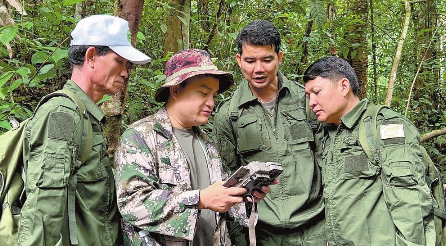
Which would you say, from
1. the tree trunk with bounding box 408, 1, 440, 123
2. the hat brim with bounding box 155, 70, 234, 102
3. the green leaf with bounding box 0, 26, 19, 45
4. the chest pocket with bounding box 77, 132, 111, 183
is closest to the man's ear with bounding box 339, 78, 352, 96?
the hat brim with bounding box 155, 70, 234, 102

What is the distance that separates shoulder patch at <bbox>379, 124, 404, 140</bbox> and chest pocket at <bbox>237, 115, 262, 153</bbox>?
38.7 inches

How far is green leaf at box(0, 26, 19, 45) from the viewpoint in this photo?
2.72 m

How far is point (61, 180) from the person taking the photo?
6.49 feet

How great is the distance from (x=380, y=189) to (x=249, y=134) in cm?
111

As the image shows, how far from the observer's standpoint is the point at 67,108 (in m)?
2.17

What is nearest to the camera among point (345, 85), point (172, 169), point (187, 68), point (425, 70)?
point (172, 169)

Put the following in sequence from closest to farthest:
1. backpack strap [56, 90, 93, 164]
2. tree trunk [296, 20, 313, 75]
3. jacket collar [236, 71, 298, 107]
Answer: backpack strap [56, 90, 93, 164], jacket collar [236, 71, 298, 107], tree trunk [296, 20, 313, 75]

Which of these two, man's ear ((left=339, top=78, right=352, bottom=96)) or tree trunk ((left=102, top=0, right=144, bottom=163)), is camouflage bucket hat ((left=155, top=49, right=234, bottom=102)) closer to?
tree trunk ((left=102, top=0, right=144, bottom=163))

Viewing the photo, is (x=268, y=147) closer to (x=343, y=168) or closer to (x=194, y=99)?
(x=343, y=168)

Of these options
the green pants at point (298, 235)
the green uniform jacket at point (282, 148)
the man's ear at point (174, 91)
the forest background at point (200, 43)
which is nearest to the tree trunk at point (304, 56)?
the forest background at point (200, 43)

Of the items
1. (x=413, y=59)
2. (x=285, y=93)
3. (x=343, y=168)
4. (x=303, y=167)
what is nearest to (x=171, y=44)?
(x=285, y=93)

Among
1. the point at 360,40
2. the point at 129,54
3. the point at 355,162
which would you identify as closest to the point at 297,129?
the point at 355,162

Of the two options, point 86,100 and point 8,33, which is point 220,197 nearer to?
point 86,100

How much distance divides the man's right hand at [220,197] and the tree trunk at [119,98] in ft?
4.54
